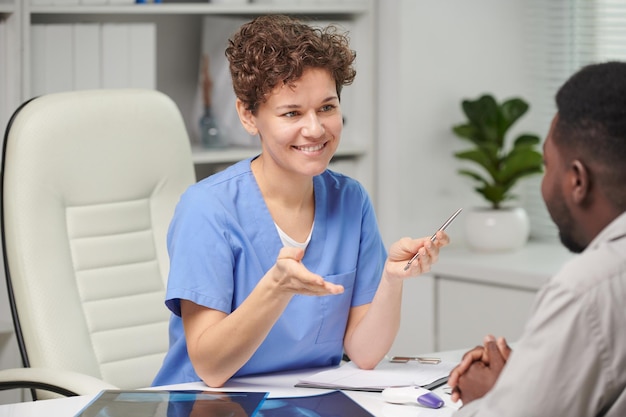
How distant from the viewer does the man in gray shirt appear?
3.51ft

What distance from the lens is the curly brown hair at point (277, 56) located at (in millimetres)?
1756

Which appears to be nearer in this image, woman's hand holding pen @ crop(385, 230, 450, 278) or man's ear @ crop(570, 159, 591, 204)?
man's ear @ crop(570, 159, 591, 204)

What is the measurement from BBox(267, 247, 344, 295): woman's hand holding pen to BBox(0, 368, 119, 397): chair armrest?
0.39 m

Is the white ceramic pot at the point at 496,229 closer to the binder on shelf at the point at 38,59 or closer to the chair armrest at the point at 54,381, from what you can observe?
the binder on shelf at the point at 38,59

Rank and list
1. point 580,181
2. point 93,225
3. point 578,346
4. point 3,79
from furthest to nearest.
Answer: point 3,79
point 93,225
point 580,181
point 578,346

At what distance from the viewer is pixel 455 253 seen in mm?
3320

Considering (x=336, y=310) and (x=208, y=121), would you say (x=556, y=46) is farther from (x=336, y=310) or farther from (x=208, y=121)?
(x=336, y=310)

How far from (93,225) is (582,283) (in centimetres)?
132

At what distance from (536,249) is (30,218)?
6.34ft

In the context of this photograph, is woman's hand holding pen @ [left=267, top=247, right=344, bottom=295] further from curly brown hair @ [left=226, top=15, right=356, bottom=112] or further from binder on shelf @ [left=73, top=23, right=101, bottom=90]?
binder on shelf @ [left=73, top=23, right=101, bottom=90]

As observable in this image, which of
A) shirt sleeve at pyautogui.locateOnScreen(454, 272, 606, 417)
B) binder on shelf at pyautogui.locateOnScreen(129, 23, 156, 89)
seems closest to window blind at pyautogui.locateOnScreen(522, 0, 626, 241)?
binder on shelf at pyautogui.locateOnScreen(129, 23, 156, 89)

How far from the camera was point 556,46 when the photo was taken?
3586 mm

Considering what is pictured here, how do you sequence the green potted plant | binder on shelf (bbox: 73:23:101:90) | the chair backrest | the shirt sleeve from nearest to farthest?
the shirt sleeve, the chair backrest, binder on shelf (bbox: 73:23:101:90), the green potted plant

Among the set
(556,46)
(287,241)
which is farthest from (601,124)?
(556,46)
